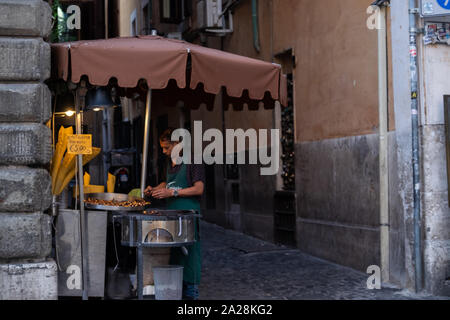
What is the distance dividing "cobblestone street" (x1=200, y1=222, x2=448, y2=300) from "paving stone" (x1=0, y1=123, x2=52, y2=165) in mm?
2355

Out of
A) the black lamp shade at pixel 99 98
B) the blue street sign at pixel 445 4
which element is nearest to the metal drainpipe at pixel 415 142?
the blue street sign at pixel 445 4

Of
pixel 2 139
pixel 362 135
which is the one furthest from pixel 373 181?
pixel 2 139

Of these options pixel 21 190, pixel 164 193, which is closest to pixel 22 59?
pixel 21 190

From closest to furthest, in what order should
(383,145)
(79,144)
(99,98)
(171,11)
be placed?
(79,144), (99,98), (383,145), (171,11)

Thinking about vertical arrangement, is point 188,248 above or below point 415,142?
below

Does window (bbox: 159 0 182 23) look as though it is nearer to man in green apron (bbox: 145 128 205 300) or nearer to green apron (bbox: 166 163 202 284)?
man in green apron (bbox: 145 128 205 300)

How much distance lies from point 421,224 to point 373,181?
3.80 feet

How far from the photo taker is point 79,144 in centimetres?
589

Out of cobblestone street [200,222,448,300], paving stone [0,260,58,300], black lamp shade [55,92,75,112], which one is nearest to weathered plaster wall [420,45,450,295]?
cobblestone street [200,222,448,300]

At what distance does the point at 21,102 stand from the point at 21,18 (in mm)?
748

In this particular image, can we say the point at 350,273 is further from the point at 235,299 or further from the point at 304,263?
→ the point at 235,299

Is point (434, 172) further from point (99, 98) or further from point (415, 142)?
point (99, 98)

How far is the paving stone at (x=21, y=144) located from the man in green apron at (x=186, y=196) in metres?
1.22

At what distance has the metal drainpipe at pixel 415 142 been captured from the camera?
676 centimetres
